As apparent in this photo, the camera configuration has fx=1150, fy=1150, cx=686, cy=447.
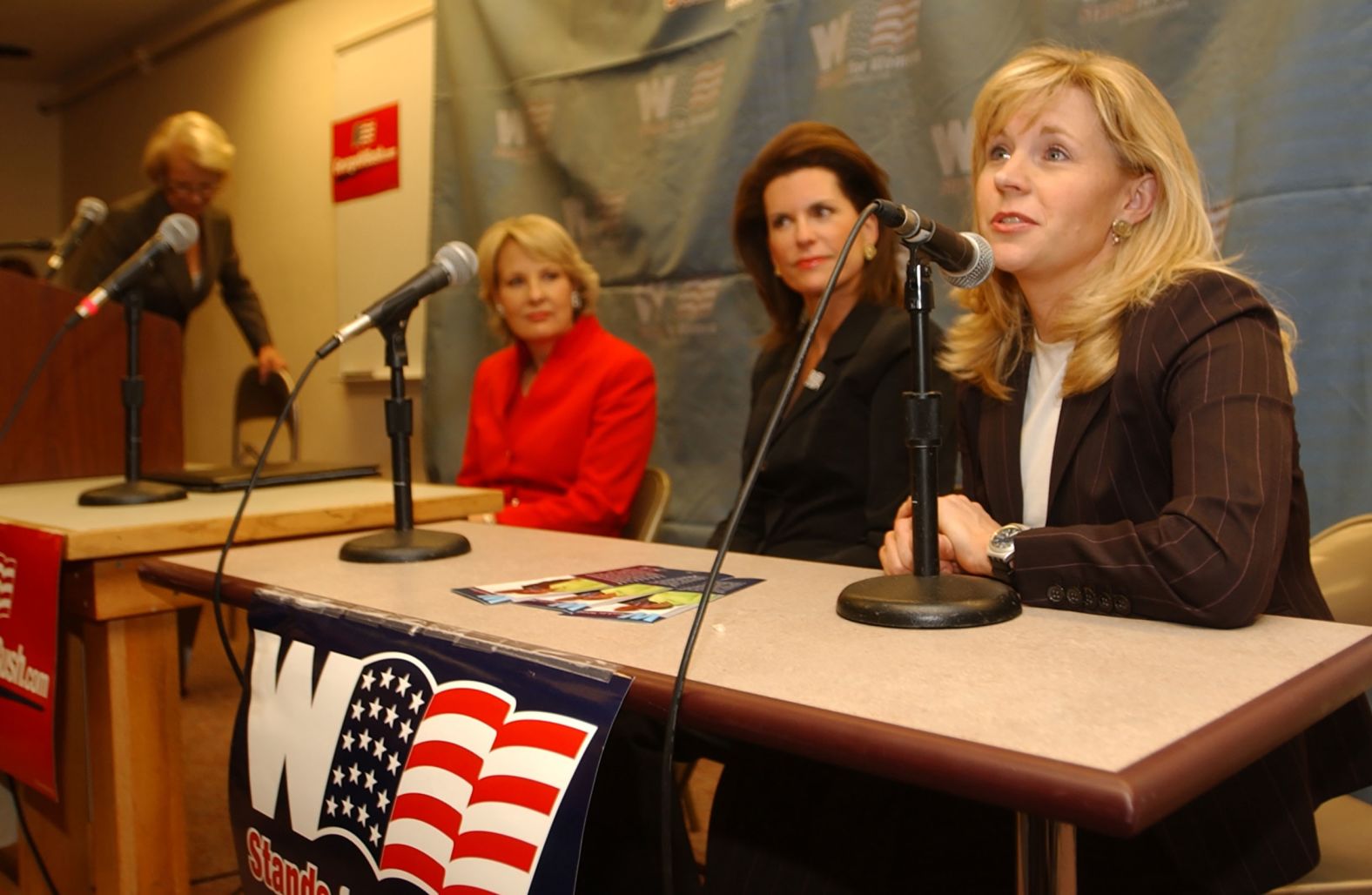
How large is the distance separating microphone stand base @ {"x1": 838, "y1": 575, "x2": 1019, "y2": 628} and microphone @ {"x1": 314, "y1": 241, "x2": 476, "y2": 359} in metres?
0.67

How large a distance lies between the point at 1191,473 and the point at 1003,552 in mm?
186

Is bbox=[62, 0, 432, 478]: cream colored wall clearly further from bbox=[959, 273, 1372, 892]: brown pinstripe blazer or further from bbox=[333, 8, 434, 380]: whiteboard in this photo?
bbox=[959, 273, 1372, 892]: brown pinstripe blazer

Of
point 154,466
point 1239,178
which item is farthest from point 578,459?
point 1239,178

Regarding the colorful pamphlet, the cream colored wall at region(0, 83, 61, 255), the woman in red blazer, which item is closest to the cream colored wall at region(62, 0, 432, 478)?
the cream colored wall at region(0, 83, 61, 255)

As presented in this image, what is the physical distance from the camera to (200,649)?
3883mm

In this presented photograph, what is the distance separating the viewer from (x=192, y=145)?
3.29 metres

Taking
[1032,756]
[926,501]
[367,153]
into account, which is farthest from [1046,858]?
[367,153]

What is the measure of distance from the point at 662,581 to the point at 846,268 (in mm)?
964

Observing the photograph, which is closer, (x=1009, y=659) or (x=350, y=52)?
(x=1009, y=659)

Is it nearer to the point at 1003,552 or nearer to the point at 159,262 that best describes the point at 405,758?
the point at 1003,552

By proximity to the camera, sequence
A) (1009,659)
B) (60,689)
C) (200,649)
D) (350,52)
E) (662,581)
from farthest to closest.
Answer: (350,52) → (200,649) → (60,689) → (662,581) → (1009,659)

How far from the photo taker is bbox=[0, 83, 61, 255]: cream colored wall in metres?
6.70

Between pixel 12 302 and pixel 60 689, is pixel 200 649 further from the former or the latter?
pixel 60 689

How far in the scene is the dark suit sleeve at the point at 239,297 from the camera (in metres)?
3.82
